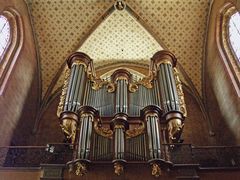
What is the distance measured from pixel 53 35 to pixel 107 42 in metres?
2.25

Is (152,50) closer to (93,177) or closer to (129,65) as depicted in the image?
(129,65)

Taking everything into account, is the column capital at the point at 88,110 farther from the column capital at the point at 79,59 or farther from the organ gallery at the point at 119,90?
the column capital at the point at 79,59

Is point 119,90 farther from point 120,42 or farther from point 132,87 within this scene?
point 120,42

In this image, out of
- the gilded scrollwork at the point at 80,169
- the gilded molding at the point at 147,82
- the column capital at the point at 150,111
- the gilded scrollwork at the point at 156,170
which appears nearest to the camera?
the gilded scrollwork at the point at 156,170

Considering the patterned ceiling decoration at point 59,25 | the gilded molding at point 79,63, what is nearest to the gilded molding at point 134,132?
the gilded molding at point 79,63

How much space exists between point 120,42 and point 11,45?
14.7ft

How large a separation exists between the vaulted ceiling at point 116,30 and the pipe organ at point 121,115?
197 centimetres

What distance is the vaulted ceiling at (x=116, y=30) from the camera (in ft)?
38.7

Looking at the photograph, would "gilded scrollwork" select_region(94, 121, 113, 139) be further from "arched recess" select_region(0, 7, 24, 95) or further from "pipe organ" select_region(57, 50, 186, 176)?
"arched recess" select_region(0, 7, 24, 95)

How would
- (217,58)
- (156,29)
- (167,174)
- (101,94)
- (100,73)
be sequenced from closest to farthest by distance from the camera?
(167,174)
(101,94)
(217,58)
(156,29)
(100,73)

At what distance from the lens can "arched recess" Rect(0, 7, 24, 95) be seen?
1005cm

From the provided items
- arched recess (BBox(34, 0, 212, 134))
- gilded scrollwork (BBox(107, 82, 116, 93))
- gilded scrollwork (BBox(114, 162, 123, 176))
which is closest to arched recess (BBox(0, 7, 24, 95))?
arched recess (BBox(34, 0, 212, 134))

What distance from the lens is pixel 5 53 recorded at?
10.4 meters

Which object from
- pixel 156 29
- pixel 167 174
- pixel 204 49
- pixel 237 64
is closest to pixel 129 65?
pixel 156 29
